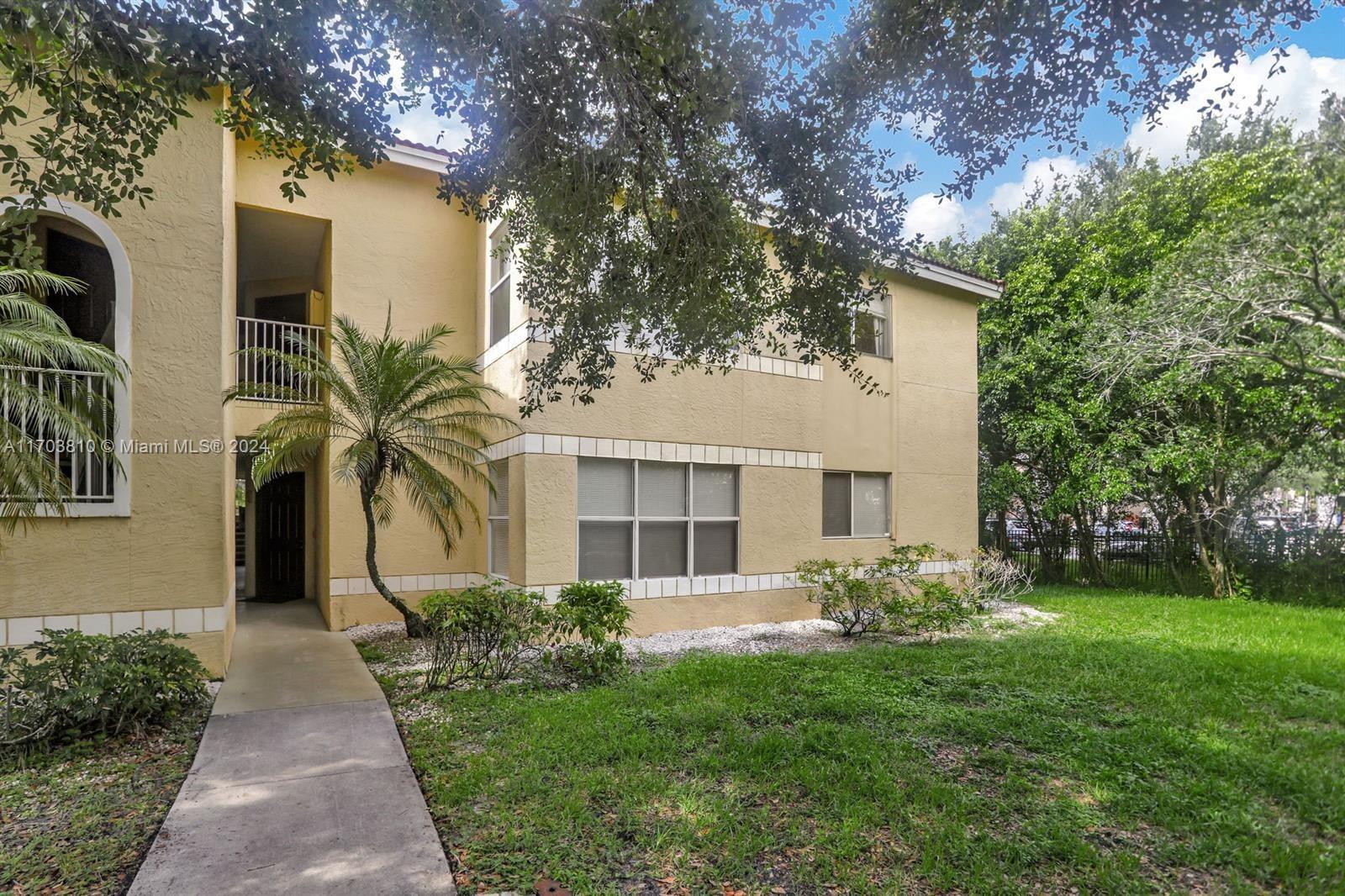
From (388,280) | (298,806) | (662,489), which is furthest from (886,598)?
(388,280)

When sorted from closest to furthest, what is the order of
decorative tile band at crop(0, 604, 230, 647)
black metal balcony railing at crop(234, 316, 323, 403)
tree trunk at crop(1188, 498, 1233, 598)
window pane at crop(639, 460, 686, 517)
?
decorative tile band at crop(0, 604, 230, 647)
window pane at crop(639, 460, 686, 517)
black metal balcony railing at crop(234, 316, 323, 403)
tree trunk at crop(1188, 498, 1233, 598)

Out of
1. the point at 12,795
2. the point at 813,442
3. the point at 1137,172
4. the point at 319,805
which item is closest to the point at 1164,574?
the point at 1137,172

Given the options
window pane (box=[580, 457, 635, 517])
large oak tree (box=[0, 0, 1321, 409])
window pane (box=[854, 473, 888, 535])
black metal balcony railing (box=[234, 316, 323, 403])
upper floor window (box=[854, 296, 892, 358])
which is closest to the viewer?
large oak tree (box=[0, 0, 1321, 409])

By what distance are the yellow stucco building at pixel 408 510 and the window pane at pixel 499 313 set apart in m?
0.06

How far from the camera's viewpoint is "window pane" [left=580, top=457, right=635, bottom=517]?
30.9ft

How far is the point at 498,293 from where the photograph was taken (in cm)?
1041

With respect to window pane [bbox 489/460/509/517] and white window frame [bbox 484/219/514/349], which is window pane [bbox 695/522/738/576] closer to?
Result: window pane [bbox 489/460/509/517]

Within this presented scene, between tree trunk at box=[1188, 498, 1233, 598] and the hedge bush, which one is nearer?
the hedge bush

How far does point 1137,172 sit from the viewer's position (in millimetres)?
14805

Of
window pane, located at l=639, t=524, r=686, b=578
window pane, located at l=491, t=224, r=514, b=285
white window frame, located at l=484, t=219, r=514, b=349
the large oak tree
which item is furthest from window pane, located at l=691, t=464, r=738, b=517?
the large oak tree

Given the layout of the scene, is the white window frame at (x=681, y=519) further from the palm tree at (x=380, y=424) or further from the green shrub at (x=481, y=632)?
the green shrub at (x=481, y=632)

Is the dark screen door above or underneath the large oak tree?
underneath

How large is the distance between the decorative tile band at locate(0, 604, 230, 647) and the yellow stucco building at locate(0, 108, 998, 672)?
0.06 feet

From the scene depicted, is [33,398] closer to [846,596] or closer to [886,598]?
[846,596]
